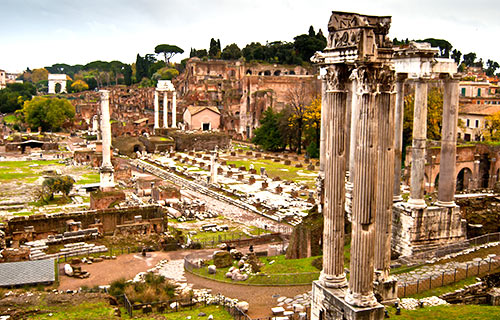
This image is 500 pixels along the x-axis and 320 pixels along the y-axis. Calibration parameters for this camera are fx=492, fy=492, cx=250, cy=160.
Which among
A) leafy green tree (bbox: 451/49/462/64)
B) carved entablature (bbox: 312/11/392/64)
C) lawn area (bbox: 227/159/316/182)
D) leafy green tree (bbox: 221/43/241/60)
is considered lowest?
lawn area (bbox: 227/159/316/182)

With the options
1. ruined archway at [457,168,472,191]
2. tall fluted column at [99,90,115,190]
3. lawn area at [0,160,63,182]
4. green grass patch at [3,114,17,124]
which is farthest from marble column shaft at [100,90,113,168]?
green grass patch at [3,114,17,124]

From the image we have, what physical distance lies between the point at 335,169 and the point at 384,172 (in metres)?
0.84

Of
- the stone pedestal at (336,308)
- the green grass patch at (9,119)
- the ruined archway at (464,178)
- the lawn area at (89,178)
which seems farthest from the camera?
the green grass patch at (9,119)

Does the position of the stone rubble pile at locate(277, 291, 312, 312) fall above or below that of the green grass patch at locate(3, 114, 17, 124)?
below

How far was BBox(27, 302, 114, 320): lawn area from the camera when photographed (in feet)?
36.2

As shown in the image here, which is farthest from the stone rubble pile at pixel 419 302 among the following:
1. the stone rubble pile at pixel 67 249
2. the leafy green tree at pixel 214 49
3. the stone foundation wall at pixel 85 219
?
the leafy green tree at pixel 214 49

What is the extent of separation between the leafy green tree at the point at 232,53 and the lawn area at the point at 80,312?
7718 centimetres

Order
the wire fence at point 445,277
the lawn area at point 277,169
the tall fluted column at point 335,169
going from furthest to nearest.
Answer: the lawn area at point 277,169, the wire fence at point 445,277, the tall fluted column at point 335,169

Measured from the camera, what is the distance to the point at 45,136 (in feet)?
197

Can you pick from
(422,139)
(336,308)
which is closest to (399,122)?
(422,139)

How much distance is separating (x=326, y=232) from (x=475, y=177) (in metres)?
20.7

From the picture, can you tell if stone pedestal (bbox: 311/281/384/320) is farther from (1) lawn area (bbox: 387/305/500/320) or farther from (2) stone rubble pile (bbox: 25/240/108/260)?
(2) stone rubble pile (bbox: 25/240/108/260)

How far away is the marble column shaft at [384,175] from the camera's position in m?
8.27

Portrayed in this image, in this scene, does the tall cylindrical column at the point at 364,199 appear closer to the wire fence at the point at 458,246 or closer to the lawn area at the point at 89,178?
the wire fence at the point at 458,246
